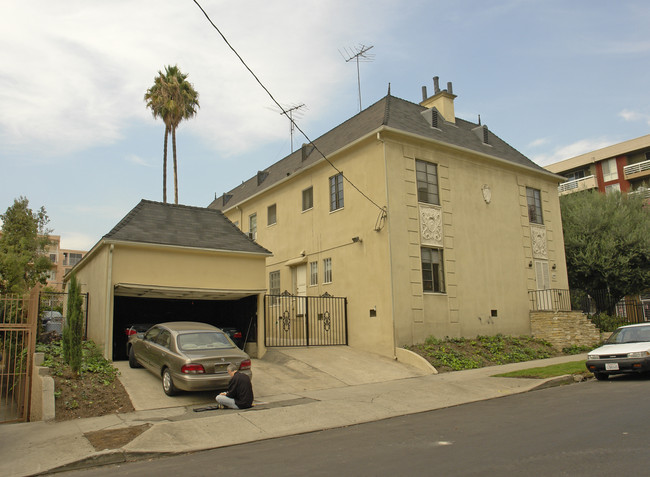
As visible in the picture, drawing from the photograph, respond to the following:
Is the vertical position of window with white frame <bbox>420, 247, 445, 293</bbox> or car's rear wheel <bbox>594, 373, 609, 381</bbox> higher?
window with white frame <bbox>420, 247, 445, 293</bbox>

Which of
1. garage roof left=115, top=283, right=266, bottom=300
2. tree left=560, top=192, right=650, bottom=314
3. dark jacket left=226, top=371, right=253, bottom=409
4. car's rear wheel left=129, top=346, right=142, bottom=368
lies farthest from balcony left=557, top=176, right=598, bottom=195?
dark jacket left=226, top=371, right=253, bottom=409

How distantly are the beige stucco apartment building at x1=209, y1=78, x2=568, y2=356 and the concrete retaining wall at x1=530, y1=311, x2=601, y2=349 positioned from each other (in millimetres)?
602

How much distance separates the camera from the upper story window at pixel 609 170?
1697 inches

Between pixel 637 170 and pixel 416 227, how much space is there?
1256 inches

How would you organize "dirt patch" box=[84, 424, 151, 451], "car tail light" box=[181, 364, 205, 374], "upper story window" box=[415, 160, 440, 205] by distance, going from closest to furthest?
"dirt patch" box=[84, 424, 151, 451] < "car tail light" box=[181, 364, 205, 374] < "upper story window" box=[415, 160, 440, 205]

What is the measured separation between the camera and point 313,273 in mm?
21281

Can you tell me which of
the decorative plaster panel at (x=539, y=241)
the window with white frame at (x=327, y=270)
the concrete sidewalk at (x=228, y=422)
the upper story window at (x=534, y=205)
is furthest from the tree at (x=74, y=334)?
the upper story window at (x=534, y=205)

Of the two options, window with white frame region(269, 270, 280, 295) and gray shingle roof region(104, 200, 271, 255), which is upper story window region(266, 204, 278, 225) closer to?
window with white frame region(269, 270, 280, 295)

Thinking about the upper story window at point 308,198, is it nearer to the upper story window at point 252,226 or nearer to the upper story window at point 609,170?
the upper story window at point 252,226

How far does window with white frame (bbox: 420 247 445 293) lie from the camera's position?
18203 mm

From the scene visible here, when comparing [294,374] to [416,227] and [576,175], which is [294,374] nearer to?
[416,227]

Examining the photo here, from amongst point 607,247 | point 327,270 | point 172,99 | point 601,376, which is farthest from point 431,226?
point 172,99

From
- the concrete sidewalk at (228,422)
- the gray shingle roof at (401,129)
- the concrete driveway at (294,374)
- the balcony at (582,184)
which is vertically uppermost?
the balcony at (582,184)

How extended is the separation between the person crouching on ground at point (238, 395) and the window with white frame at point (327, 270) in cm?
1007
